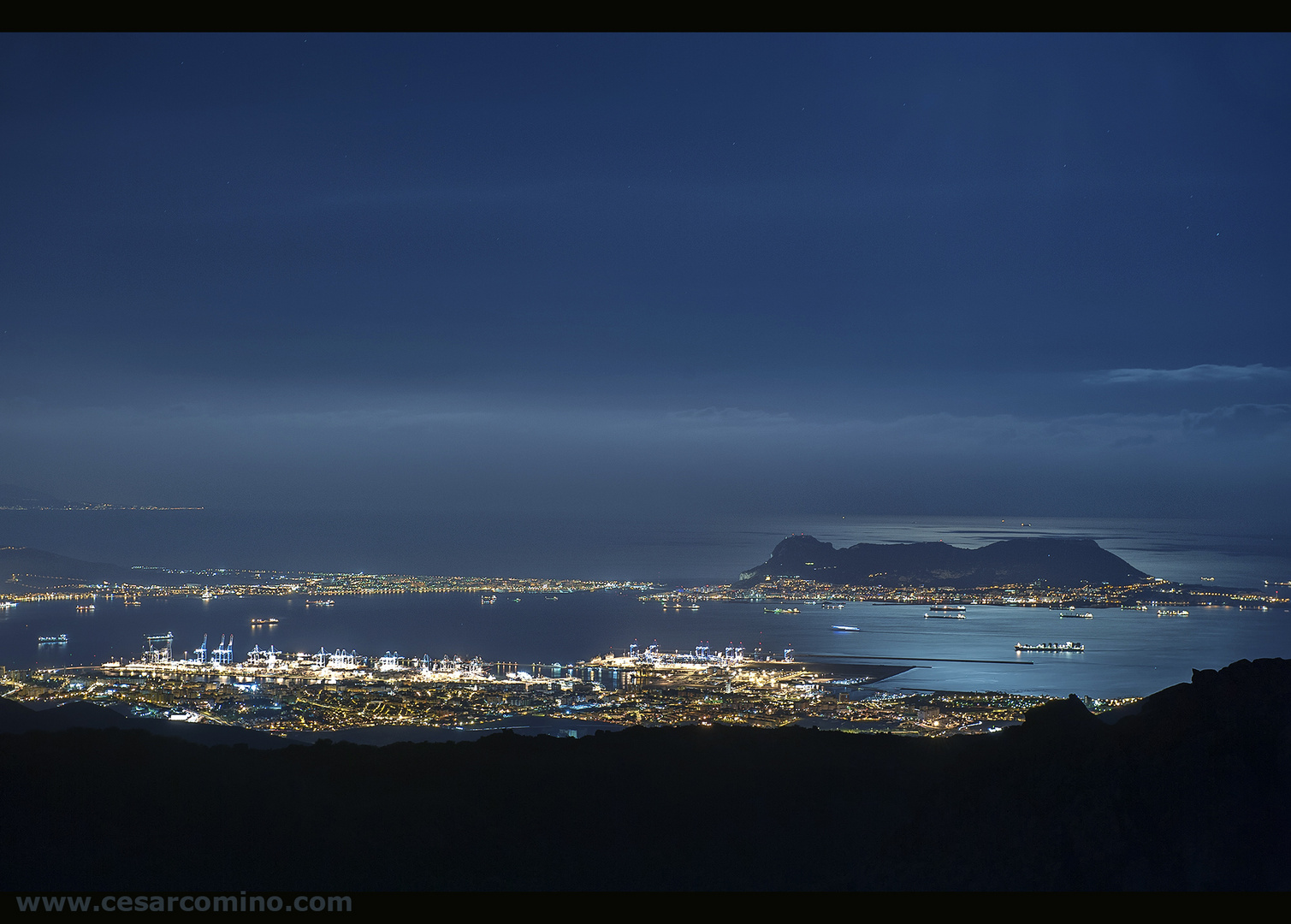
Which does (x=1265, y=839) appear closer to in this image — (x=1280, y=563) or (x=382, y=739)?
(x=382, y=739)

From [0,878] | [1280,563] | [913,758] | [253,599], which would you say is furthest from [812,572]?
[0,878]

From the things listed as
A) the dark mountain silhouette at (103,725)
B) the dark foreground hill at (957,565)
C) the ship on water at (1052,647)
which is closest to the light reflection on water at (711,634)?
the ship on water at (1052,647)

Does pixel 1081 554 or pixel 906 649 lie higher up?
pixel 1081 554

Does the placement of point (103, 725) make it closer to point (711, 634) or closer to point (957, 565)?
point (711, 634)

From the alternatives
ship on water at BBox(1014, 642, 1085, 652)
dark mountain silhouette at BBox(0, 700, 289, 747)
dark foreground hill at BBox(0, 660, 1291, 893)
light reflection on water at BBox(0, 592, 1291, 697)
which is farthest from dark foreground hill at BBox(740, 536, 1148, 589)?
dark mountain silhouette at BBox(0, 700, 289, 747)

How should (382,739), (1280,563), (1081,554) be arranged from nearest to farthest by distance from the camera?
(382,739) → (1280,563) → (1081,554)

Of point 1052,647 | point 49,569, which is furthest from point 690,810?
point 49,569

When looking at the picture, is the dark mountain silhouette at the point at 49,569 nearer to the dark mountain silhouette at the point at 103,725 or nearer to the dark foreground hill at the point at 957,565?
the dark foreground hill at the point at 957,565
